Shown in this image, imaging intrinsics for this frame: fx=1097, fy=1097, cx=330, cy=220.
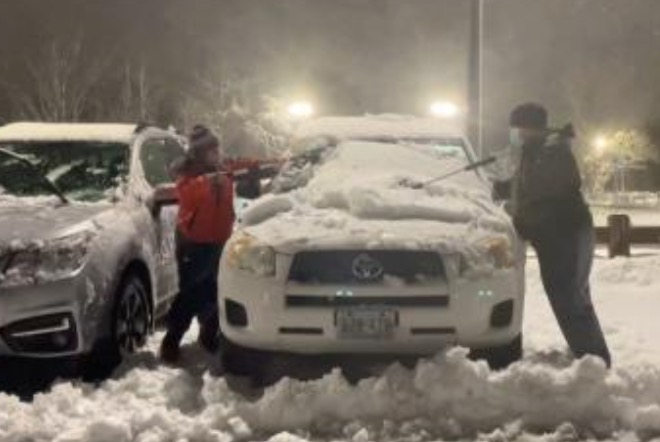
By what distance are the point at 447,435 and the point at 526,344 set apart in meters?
2.60

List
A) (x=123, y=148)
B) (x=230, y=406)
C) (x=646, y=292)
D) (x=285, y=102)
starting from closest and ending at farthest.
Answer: (x=230, y=406)
(x=123, y=148)
(x=646, y=292)
(x=285, y=102)

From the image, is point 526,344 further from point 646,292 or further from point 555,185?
point 646,292

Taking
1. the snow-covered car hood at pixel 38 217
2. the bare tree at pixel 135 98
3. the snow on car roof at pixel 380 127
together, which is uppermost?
the snow on car roof at pixel 380 127

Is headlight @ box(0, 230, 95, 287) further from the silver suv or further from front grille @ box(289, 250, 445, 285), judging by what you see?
front grille @ box(289, 250, 445, 285)

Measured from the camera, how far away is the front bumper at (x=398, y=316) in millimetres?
5688

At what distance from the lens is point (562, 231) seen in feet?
21.4

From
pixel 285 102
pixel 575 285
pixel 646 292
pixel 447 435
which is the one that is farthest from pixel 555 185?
pixel 285 102

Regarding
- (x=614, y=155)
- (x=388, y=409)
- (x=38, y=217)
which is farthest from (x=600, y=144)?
(x=388, y=409)

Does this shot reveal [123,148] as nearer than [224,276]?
No

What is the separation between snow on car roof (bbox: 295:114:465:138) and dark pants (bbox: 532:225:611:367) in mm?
1760

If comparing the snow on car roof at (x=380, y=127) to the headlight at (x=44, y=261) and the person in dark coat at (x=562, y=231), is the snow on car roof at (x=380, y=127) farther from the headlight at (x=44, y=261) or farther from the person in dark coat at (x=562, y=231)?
the headlight at (x=44, y=261)

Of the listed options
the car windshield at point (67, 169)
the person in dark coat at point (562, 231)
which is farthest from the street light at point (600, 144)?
the person in dark coat at point (562, 231)

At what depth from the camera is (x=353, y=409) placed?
5.56 metres

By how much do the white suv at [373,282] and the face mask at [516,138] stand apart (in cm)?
62
